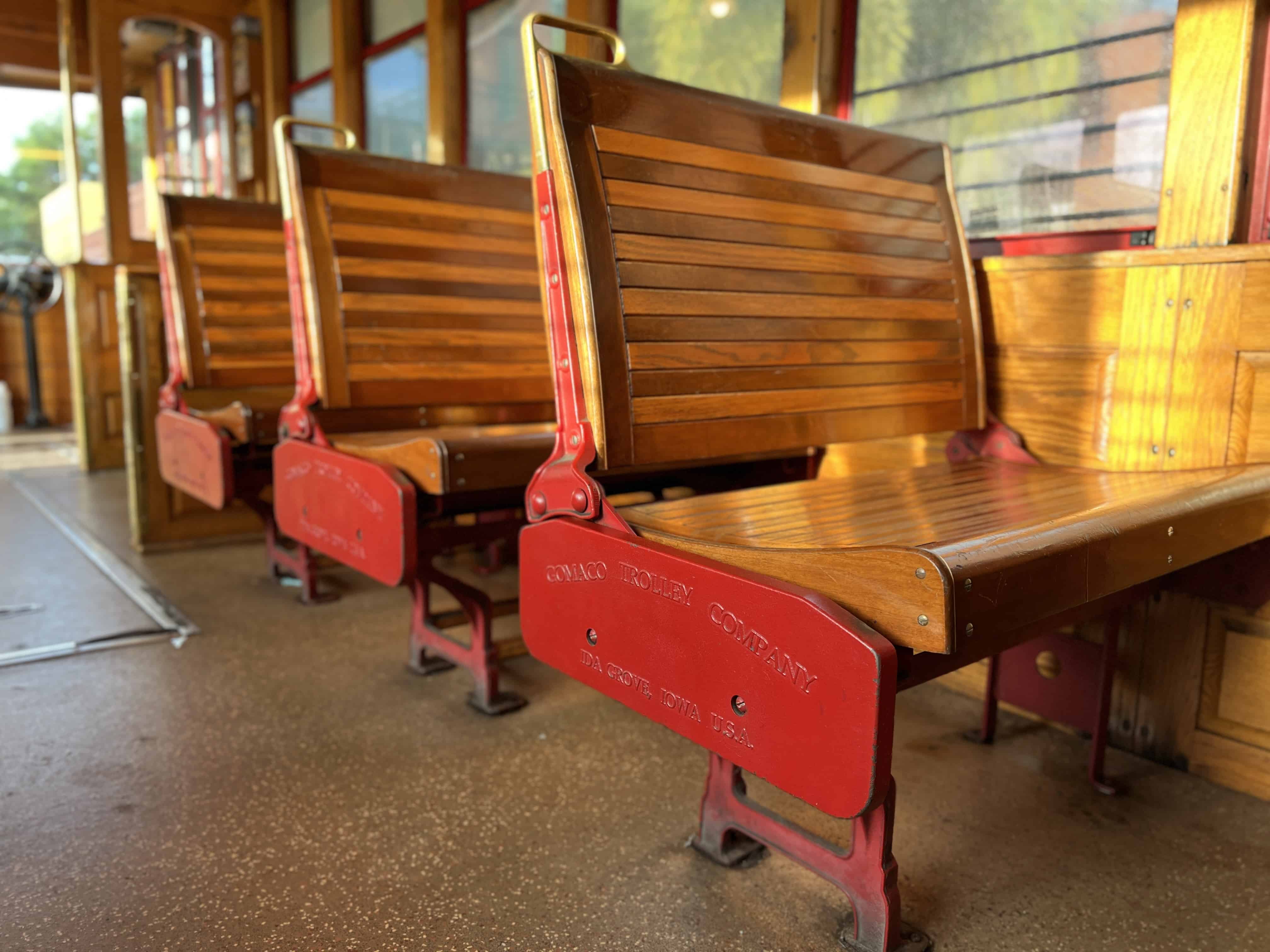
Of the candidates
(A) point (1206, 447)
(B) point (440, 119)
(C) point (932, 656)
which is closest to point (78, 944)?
(C) point (932, 656)

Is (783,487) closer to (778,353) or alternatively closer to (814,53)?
(778,353)

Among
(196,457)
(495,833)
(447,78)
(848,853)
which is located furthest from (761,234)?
(447,78)

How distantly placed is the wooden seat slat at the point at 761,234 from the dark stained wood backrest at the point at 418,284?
126 centimetres

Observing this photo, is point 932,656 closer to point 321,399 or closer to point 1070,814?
point 1070,814

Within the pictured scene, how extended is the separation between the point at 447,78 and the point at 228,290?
5.11ft

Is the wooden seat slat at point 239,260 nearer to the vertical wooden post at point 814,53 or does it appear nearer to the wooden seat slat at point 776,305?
the vertical wooden post at point 814,53

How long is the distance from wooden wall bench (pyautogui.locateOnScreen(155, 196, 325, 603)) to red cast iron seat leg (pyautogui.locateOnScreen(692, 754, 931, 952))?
2.03m

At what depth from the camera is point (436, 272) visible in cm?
281

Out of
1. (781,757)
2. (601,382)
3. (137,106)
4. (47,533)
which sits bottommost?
(47,533)

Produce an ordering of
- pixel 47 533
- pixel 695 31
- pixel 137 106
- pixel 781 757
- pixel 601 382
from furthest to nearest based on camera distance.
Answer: pixel 137 106, pixel 47 533, pixel 695 31, pixel 601 382, pixel 781 757

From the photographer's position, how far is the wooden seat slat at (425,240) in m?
2.67

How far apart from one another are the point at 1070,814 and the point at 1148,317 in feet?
3.34

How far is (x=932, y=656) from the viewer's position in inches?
51.7

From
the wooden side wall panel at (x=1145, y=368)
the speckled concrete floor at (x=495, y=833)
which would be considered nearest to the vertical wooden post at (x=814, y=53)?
the wooden side wall panel at (x=1145, y=368)
